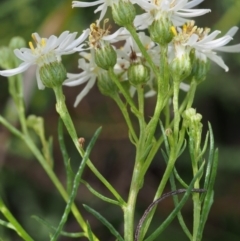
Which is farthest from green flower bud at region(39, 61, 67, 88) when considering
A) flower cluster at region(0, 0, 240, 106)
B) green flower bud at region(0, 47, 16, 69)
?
green flower bud at region(0, 47, 16, 69)

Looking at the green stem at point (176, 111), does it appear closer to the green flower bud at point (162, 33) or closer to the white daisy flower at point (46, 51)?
the green flower bud at point (162, 33)

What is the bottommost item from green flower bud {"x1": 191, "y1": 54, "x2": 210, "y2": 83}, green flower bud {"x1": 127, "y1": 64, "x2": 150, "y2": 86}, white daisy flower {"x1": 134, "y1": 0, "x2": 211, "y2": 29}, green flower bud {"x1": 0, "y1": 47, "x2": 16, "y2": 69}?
green flower bud {"x1": 191, "y1": 54, "x2": 210, "y2": 83}

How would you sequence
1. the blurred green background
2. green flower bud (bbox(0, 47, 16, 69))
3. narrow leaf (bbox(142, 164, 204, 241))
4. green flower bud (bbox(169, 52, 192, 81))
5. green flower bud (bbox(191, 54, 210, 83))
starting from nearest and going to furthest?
narrow leaf (bbox(142, 164, 204, 241)), green flower bud (bbox(169, 52, 192, 81)), green flower bud (bbox(191, 54, 210, 83)), green flower bud (bbox(0, 47, 16, 69)), the blurred green background

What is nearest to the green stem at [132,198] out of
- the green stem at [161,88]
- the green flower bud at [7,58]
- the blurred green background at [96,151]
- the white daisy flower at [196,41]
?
the green stem at [161,88]

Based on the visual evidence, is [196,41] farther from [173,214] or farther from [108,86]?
[173,214]

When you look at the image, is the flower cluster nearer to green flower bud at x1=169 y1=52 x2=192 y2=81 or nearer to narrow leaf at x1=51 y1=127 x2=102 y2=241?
green flower bud at x1=169 y1=52 x2=192 y2=81

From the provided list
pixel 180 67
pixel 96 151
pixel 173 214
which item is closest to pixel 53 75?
pixel 180 67
